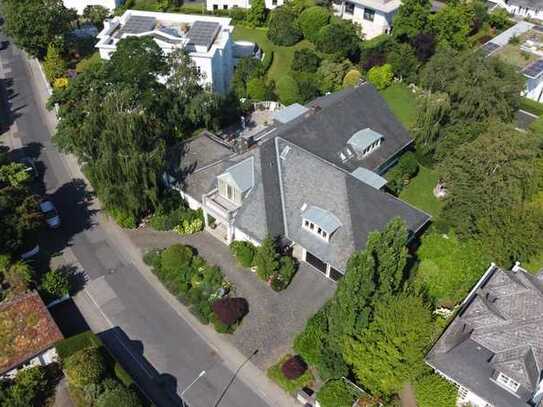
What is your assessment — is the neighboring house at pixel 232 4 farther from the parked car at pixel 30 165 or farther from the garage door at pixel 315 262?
the garage door at pixel 315 262

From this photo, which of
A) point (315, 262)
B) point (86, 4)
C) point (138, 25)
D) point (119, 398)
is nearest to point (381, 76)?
point (138, 25)

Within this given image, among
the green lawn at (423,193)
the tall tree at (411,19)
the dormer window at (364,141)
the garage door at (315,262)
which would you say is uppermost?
the tall tree at (411,19)

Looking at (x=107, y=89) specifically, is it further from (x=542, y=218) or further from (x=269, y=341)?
(x=542, y=218)

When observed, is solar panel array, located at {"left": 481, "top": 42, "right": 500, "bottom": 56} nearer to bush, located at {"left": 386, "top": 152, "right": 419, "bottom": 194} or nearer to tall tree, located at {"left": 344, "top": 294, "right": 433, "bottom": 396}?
bush, located at {"left": 386, "top": 152, "right": 419, "bottom": 194}

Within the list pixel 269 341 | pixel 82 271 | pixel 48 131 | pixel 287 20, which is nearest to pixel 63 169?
pixel 48 131

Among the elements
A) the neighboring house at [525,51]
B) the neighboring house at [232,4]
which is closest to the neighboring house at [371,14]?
the neighboring house at [232,4]

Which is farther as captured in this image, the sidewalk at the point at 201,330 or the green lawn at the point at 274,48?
the green lawn at the point at 274,48

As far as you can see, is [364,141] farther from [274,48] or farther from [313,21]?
[313,21]

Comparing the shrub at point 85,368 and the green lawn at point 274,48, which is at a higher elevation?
the green lawn at point 274,48
